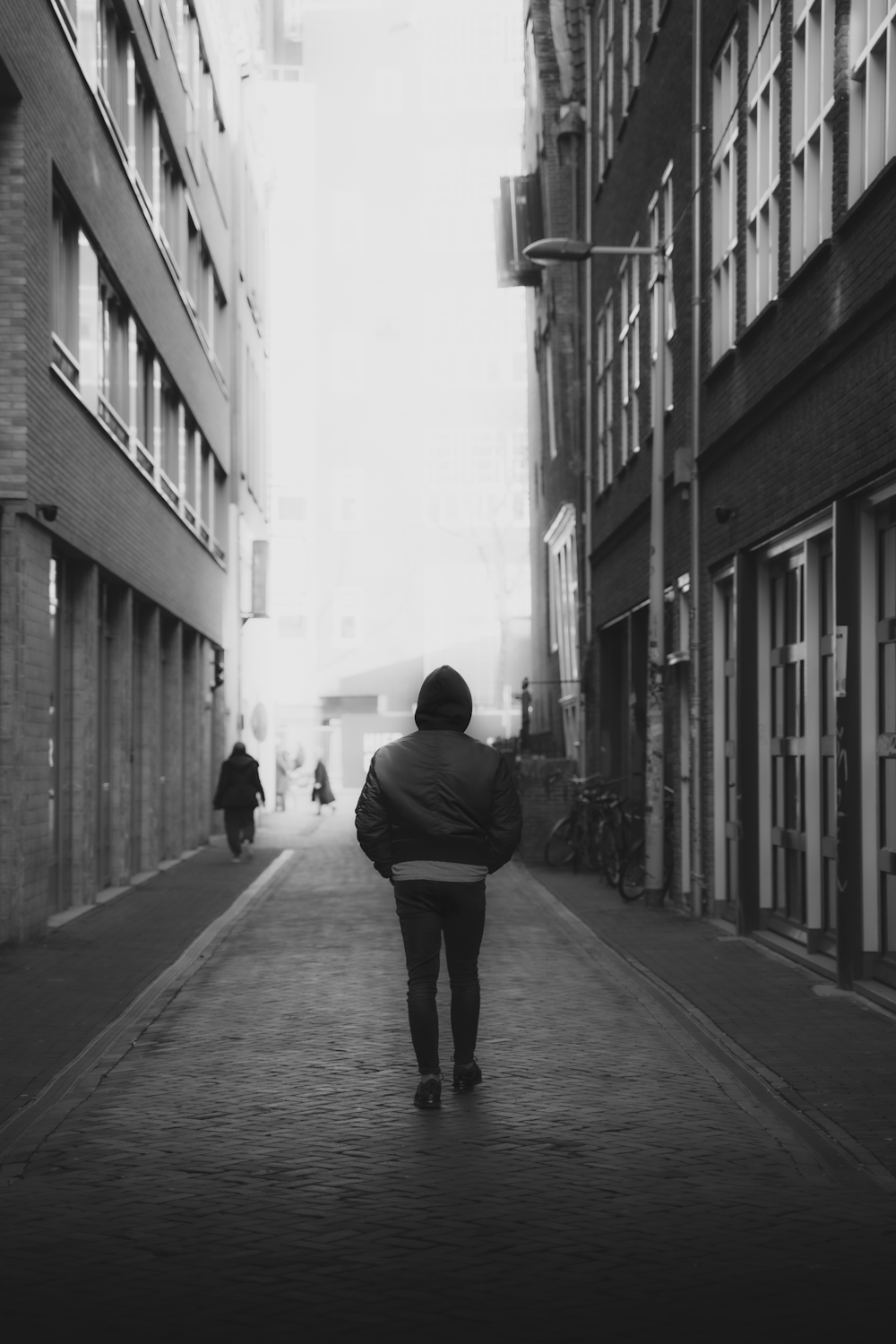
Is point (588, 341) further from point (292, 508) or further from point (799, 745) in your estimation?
point (292, 508)

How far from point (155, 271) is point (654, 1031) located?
1521cm

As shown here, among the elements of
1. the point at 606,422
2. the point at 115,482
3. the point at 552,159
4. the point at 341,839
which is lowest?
the point at 341,839

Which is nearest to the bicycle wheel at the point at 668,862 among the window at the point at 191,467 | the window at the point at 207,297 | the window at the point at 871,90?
the window at the point at 871,90

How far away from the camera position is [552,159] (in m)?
30.0

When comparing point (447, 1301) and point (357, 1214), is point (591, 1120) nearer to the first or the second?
point (357, 1214)

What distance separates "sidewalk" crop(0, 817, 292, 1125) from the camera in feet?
29.8

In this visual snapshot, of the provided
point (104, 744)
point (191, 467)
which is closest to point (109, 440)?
point (104, 744)

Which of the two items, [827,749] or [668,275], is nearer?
[827,749]

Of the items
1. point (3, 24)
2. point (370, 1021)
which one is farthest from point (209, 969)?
point (3, 24)

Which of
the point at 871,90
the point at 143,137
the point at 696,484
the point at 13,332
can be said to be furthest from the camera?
the point at 143,137

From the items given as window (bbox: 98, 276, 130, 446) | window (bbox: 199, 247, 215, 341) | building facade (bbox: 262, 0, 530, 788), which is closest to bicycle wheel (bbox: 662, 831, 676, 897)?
window (bbox: 98, 276, 130, 446)

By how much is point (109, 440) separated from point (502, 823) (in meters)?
11.8

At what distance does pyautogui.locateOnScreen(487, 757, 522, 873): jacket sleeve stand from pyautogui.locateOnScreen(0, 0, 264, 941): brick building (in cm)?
701

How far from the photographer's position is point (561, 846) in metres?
24.3
